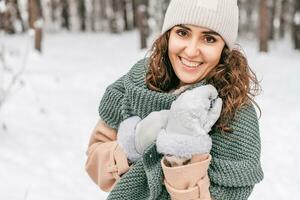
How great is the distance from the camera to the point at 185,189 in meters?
1.83

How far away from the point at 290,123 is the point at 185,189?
572 centimetres

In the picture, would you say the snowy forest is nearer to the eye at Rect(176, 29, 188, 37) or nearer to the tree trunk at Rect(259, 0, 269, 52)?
the tree trunk at Rect(259, 0, 269, 52)

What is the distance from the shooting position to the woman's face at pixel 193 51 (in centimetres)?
198

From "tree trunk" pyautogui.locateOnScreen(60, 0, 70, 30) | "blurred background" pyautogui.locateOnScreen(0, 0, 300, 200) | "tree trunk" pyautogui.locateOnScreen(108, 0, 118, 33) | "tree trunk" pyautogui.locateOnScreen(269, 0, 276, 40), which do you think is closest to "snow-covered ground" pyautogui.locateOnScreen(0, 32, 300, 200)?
"blurred background" pyautogui.locateOnScreen(0, 0, 300, 200)

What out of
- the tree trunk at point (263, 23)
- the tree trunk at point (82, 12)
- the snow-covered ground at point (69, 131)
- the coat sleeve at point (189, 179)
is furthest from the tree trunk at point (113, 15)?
the coat sleeve at point (189, 179)

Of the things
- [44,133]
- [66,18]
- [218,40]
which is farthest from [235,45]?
[66,18]

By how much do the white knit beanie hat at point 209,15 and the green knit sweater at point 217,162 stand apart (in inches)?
11.1

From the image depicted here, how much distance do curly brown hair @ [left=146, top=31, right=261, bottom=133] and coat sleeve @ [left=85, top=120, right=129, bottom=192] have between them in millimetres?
287

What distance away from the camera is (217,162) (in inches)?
76.2

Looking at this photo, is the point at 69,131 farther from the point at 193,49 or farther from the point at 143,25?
the point at 143,25

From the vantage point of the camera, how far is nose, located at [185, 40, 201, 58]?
6.45 feet

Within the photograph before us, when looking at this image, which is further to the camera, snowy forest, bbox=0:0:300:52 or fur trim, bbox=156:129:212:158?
snowy forest, bbox=0:0:300:52

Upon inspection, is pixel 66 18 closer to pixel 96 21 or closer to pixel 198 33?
pixel 96 21

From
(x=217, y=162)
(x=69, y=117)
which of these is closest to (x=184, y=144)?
(x=217, y=162)
